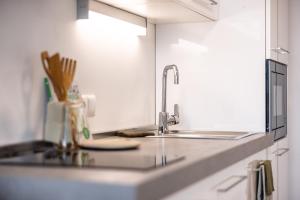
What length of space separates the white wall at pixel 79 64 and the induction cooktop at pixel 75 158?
0.14 feet

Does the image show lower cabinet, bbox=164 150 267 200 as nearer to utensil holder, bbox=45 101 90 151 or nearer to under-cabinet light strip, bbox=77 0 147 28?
utensil holder, bbox=45 101 90 151

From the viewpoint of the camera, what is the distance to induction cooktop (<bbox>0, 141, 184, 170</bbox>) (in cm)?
136

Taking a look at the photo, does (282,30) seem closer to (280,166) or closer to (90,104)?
(280,166)

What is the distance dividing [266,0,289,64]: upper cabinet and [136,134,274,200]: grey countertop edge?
0.85 metres

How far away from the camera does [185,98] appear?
2951 millimetres

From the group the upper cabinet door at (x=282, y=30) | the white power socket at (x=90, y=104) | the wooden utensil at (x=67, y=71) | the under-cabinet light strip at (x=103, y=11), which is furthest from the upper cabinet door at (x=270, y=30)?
the wooden utensil at (x=67, y=71)

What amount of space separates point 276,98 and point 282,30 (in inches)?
23.7

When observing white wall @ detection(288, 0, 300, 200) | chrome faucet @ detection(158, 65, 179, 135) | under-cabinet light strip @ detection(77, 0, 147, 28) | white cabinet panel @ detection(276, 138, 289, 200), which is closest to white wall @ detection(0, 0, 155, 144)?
under-cabinet light strip @ detection(77, 0, 147, 28)

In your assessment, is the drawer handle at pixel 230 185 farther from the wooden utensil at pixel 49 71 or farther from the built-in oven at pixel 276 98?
the built-in oven at pixel 276 98

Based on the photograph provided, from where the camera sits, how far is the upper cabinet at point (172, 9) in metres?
2.35

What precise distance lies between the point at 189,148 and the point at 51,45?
667mm

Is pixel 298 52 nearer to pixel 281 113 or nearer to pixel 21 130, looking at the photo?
pixel 281 113

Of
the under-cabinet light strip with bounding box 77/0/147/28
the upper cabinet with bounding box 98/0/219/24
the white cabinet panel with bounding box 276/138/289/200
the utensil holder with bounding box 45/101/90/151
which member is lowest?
the white cabinet panel with bounding box 276/138/289/200

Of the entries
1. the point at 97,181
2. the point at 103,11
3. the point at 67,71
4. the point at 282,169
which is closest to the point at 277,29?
the point at 282,169
